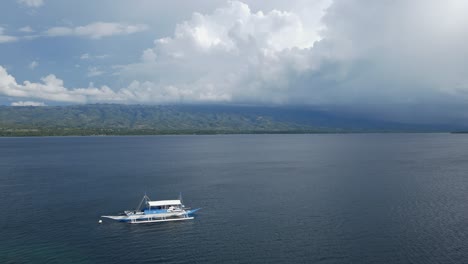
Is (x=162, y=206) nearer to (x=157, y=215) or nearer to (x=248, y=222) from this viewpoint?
(x=157, y=215)

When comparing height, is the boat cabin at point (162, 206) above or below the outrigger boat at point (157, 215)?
above

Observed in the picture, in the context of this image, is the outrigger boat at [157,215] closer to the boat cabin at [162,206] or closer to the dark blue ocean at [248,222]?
the boat cabin at [162,206]

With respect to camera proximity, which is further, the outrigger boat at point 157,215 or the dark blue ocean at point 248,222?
the outrigger boat at point 157,215

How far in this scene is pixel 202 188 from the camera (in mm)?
149750

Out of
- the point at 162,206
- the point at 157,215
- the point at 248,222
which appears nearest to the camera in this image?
the point at 248,222

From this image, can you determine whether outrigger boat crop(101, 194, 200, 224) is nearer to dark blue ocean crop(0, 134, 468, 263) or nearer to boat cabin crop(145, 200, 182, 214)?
boat cabin crop(145, 200, 182, 214)

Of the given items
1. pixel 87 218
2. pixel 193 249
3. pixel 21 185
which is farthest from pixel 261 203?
pixel 21 185

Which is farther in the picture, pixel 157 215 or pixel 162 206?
pixel 162 206

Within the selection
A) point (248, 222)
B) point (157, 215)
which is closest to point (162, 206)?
point (157, 215)

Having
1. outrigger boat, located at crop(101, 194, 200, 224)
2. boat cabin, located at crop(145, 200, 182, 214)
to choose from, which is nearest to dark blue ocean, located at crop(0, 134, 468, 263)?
outrigger boat, located at crop(101, 194, 200, 224)

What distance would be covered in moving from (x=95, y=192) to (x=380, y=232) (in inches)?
4090

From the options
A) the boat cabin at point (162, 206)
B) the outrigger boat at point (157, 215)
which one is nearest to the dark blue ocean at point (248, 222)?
the outrigger boat at point (157, 215)

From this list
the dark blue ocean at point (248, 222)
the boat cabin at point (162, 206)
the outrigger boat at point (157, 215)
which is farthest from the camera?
the boat cabin at point (162, 206)

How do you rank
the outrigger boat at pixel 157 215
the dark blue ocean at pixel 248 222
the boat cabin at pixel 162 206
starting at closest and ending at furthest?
the dark blue ocean at pixel 248 222
the outrigger boat at pixel 157 215
the boat cabin at pixel 162 206
